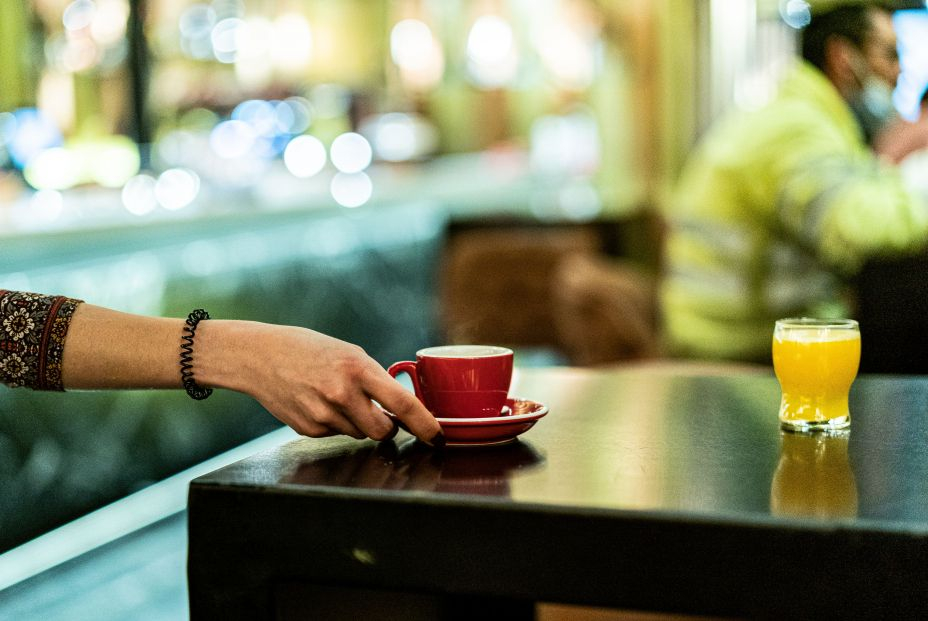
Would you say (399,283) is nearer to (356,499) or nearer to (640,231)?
(640,231)

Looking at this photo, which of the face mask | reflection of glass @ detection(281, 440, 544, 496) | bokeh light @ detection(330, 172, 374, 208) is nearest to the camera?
reflection of glass @ detection(281, 440, 544, 496)

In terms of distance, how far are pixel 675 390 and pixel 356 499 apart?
0.62 m

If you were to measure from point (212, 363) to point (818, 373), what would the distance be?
2.13 feet

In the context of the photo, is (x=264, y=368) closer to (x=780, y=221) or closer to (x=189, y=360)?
(x=189, y=360)

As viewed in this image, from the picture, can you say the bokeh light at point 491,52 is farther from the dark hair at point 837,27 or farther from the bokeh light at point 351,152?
the dark hair at point 837,27

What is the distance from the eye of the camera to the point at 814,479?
991 millimetres

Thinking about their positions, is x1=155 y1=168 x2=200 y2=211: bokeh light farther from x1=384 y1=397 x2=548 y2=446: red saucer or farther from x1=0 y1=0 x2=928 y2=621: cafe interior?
x1=384 y1=397 x2=548 y2=446: red saucer

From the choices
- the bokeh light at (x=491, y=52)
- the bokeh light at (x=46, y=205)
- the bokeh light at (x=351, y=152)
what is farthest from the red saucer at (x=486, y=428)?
the bokeh light at (x=491, y=52)

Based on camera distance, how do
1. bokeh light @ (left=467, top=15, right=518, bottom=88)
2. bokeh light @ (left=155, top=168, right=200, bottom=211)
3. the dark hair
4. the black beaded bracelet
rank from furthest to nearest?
bokeh light @ (left=467, top=15, right=518, bottom=88), bokeh light @ (left=155, top=168, right=200, bottom=211), the dark hair, the black beaded bracelet

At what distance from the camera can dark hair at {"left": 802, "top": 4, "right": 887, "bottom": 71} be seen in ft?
6.99

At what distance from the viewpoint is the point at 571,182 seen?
7254mm

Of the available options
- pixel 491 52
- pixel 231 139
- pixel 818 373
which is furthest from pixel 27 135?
pixel 491 52

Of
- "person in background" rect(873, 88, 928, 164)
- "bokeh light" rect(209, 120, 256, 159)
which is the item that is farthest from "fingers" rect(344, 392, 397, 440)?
"bokeh light" rect(209, 120, 256, 159)

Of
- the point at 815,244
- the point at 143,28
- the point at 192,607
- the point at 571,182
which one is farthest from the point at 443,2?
the point at 192,607
